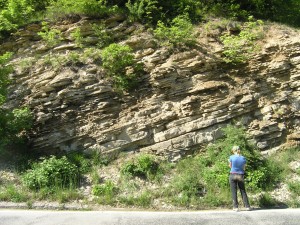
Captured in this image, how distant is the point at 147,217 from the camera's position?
22.0 feet

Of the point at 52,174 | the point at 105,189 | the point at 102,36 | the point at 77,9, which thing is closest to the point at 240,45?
the point at 102,36

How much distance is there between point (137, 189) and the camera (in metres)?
8.32

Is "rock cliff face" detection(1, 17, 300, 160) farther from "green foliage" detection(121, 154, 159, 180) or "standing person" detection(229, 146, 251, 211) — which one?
"standing person" detection(229, 146, 251, 211)

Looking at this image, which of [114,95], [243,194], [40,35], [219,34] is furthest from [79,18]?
[243,194]

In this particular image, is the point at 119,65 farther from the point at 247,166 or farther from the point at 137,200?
the point at 247,166

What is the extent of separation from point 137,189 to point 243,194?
2.57 m

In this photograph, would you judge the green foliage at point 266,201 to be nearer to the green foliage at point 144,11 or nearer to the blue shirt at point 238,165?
the blue shirt at point 238,165

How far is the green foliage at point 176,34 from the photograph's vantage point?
10.9 metres

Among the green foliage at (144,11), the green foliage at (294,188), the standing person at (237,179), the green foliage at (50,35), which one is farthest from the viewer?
the green foliage at (144,11)

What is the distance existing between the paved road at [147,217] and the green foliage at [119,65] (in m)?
4.26

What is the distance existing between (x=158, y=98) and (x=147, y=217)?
4.18 metres

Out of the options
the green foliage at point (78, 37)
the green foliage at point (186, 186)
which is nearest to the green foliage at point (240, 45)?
the green foliage at point (186, 186)

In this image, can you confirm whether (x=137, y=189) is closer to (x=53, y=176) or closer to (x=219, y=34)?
(x=53, y=176)

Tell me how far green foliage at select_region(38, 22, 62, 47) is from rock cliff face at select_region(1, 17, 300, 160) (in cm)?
19
